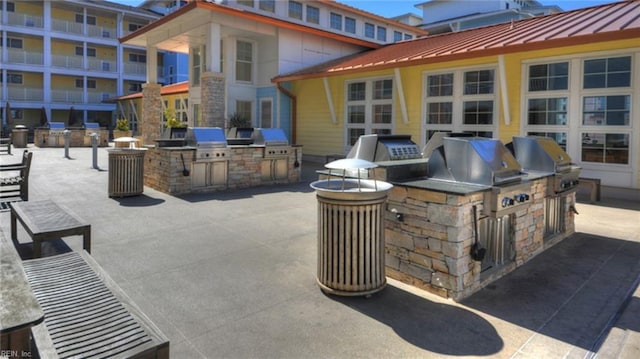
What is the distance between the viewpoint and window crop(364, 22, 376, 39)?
→ 23062 millimetres

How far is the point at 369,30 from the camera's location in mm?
23297

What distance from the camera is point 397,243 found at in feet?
13.8

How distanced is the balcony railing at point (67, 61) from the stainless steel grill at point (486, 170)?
35612 mm

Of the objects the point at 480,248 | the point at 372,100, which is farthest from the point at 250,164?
the point at 480,248

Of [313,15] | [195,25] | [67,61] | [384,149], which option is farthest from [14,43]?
[384,149]

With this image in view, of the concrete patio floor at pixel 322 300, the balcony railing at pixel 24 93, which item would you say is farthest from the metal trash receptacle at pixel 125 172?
the balcony railing at pixel 24 93

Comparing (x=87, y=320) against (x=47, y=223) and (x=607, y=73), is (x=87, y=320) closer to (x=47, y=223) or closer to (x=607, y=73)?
(x=47, y=223)

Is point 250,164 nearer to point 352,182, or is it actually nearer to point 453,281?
point 352,182

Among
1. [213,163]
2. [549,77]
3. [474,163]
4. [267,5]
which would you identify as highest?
[267,5]

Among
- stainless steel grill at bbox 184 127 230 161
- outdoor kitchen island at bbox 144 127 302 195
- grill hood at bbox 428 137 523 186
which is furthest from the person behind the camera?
stainless steel grill at bbox 184 127 230 161

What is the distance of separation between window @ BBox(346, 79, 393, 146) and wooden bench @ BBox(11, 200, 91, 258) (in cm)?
1048

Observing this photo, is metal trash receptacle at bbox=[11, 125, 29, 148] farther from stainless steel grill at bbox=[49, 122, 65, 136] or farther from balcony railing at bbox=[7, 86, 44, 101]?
balcony railing at bbox=[7, 86, 44, 101]

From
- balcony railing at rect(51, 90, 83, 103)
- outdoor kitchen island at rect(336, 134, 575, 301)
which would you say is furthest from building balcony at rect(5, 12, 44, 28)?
outdoor kitchen island at rect(336, 134, 575, 301)

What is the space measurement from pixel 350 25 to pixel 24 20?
2497 centimetres
